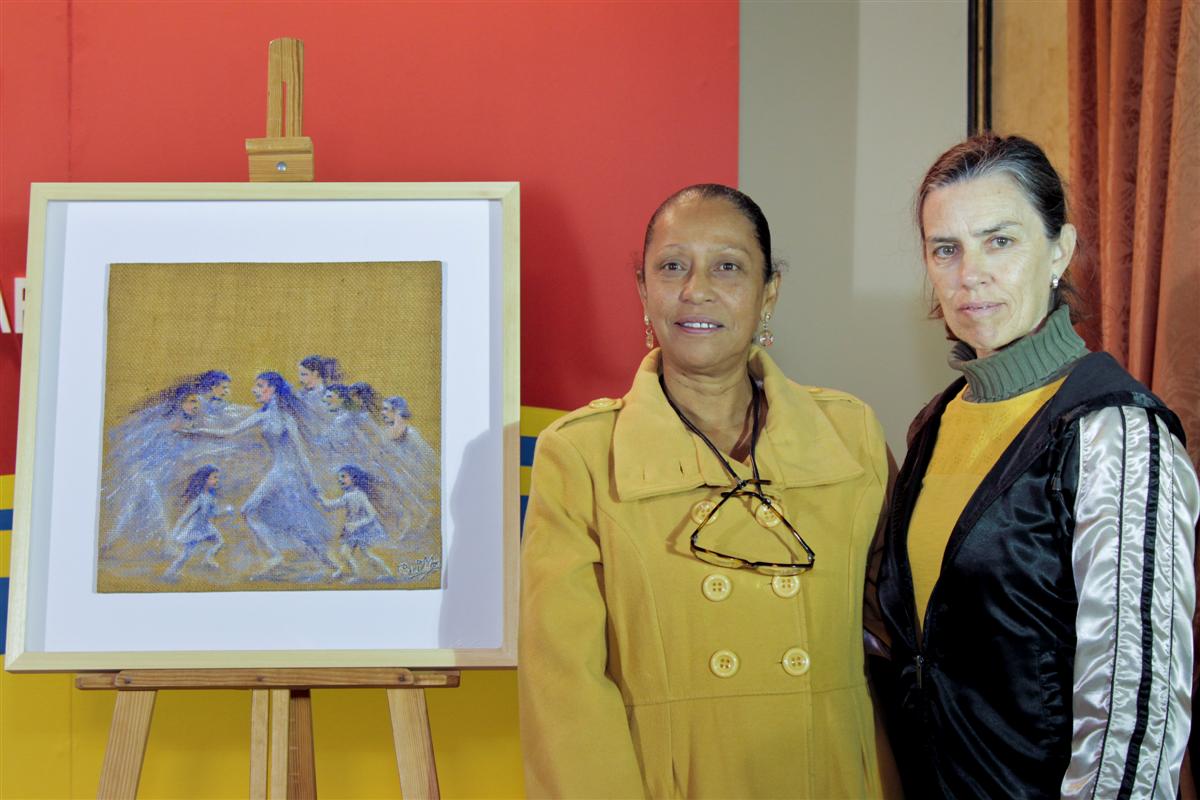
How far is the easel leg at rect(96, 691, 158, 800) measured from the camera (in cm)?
205

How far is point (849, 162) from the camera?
9.29 feet

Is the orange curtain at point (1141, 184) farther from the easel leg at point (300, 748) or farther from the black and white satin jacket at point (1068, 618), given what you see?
the easel leg at point (300, 748)

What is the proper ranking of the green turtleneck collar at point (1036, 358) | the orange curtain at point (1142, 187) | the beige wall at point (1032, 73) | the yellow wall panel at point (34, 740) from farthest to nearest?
the beige wall at point (1032, 73), the yellow wall panel at point (34, 740), the orange curtain at point (1142, 187), the green turtleneck collar at point (1036, 358)

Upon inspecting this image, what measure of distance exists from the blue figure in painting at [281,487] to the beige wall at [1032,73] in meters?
1.77

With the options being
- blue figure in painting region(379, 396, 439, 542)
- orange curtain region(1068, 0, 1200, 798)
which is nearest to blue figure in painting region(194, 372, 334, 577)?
blue figure in painting region(379, 396, 439, 542)

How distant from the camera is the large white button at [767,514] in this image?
1.77 metres

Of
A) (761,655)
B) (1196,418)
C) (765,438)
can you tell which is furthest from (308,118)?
(1196,418)

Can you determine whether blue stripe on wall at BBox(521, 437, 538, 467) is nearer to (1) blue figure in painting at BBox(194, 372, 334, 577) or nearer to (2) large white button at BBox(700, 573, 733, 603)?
(1) blue figure in painting at BBox(194, 372, 334, 577)

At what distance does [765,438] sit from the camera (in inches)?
72.1

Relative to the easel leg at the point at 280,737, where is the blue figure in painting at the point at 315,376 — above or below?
above

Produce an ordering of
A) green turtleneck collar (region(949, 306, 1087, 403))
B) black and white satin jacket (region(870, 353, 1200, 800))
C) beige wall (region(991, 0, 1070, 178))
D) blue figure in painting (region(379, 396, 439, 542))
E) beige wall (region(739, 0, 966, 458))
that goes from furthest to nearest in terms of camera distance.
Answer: beige wall (region(739, 0, 966, 458)), beige wall (region(991, 0, 1070, 178)), blue figure in painting (region(379, 396, 439, 542)), green turtleneck collar (region(949, 306, 1087, 403)), black and white satin jacket (region(870, 353, 1200, 800))

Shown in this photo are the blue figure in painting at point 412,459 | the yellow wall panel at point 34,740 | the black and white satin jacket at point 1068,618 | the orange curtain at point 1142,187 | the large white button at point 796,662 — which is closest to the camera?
the black and white satin jacket at point 1068,618

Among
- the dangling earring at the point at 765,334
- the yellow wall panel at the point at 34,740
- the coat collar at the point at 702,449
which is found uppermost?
the dangling earring at the point at 765,334

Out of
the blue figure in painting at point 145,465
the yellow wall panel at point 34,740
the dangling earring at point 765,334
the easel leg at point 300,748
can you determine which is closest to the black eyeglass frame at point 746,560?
the dangling earring at point 765,334
